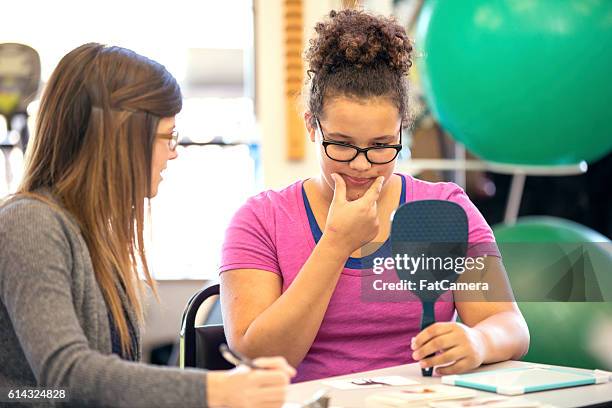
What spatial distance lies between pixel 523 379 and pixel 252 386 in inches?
20.6

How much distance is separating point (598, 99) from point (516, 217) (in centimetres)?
123

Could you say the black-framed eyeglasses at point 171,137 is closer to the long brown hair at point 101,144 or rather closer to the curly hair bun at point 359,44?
the long brown hair at point 101,144

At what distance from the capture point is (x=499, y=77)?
2537mm

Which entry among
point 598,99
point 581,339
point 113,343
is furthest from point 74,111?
point 598,99

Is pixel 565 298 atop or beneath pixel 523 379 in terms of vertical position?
beneath

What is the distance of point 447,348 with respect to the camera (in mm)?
1395

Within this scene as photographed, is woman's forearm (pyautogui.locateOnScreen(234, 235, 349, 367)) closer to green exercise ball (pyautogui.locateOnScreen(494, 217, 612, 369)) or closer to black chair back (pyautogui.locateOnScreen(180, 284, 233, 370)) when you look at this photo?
black chair back (pyautogui.locateOnScreen(180, 284, 233, 370))

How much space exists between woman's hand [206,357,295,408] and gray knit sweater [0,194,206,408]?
0.06ft

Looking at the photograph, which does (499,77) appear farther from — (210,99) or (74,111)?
(210,99)

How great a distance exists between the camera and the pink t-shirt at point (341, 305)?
162cm

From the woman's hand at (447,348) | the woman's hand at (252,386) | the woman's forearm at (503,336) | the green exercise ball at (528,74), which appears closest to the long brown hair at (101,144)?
the woman's hand at (252,386)

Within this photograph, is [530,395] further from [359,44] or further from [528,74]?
[528,74]

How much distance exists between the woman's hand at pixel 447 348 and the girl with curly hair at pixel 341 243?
17 mm

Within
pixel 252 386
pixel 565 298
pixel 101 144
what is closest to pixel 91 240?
pixel 101 144
